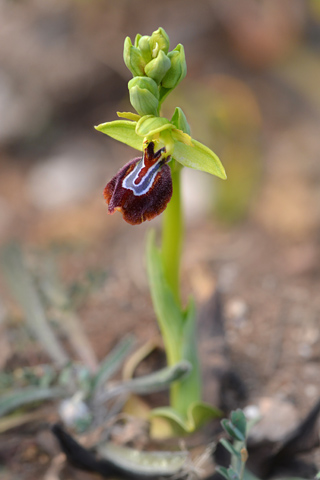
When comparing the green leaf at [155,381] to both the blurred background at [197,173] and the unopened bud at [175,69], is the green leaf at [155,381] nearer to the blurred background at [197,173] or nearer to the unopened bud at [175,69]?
the blurred background at [197,173]

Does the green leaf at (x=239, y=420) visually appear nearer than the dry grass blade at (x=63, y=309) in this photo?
Yes

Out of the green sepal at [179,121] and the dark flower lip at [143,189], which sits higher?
the green sepal at [179,121]

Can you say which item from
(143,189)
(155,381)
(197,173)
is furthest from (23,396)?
(197,173)

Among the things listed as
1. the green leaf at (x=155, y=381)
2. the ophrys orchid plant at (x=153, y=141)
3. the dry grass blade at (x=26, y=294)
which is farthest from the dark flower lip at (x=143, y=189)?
the dry grass blade at (x=26, y=294)

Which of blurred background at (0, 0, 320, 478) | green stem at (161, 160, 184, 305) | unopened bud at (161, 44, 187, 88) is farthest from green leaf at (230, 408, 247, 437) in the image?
unopened bud at (161, 44, 187, 88)

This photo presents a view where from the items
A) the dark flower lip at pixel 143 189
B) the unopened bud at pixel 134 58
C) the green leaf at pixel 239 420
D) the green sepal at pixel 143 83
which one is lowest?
the green leaf at pixel 239 420

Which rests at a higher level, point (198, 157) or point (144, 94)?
point (144, 94)

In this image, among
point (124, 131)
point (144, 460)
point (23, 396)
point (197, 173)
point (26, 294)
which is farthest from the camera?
point (197, 173)

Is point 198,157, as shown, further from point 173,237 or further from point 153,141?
point 173,237
